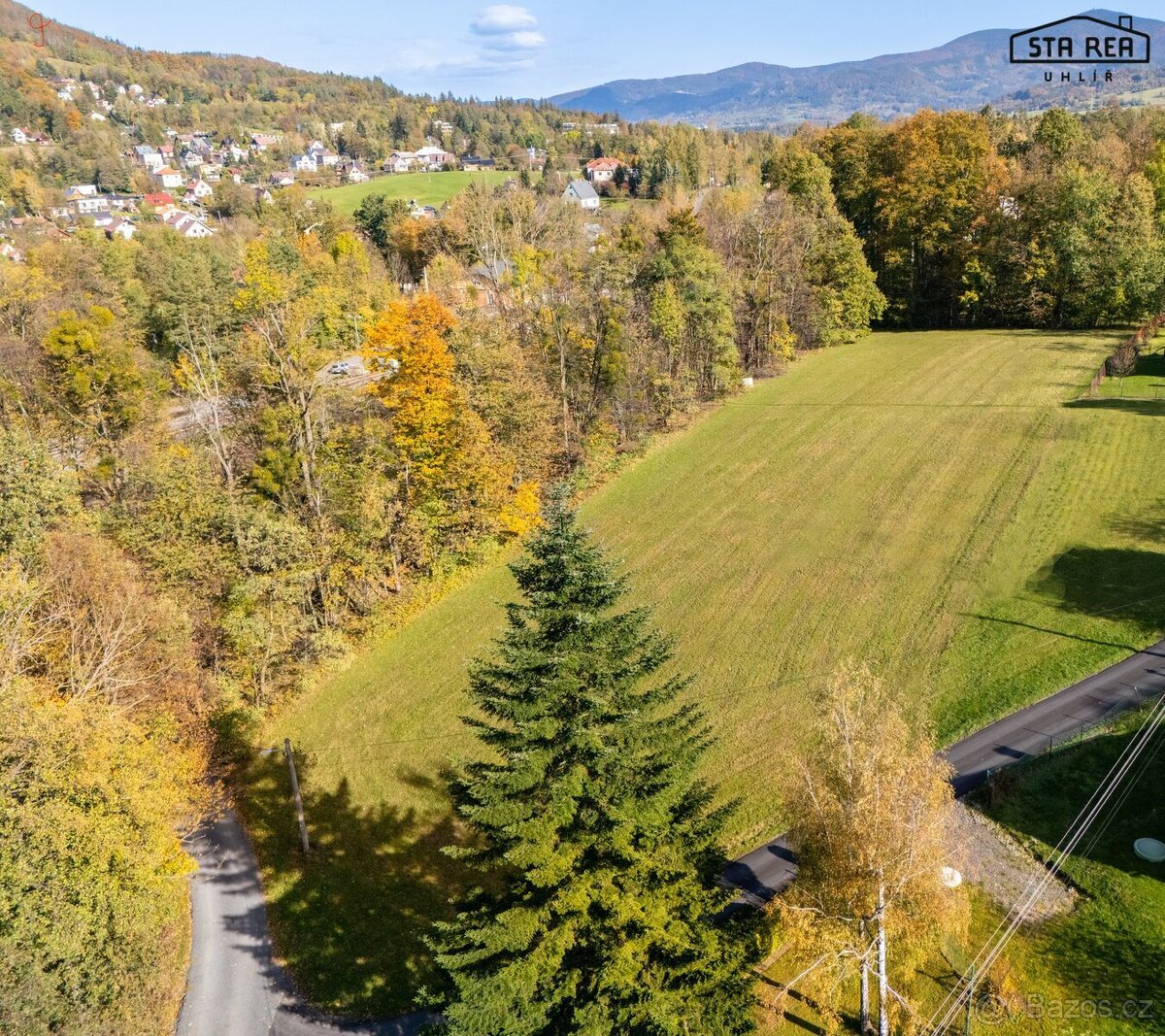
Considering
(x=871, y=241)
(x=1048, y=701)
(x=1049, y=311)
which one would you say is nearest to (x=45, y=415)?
(x=1048, y=701)

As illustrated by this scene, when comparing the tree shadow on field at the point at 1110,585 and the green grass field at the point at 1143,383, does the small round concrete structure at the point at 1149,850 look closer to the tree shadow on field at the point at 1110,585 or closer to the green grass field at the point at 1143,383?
the tree shadow on field at the point at 1110,585

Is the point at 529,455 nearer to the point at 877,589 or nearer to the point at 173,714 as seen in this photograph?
the point at 877,589

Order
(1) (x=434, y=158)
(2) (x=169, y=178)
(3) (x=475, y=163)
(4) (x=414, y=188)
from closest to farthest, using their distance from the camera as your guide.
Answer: (4) (x=414, y=188) → (2) (x=169, y=178) → (1) (x=434, y=158) → (3) (x=475, y=163)

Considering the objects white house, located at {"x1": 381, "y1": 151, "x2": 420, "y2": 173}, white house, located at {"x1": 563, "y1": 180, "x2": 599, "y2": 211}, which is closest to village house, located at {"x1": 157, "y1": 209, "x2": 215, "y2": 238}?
white house, located at {"x1": 563, "y1": 180, "x2": 599, "y2": 211}

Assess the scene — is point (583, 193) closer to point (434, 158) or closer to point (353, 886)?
point (434, 158)

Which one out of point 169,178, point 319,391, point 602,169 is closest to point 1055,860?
point 319,391
